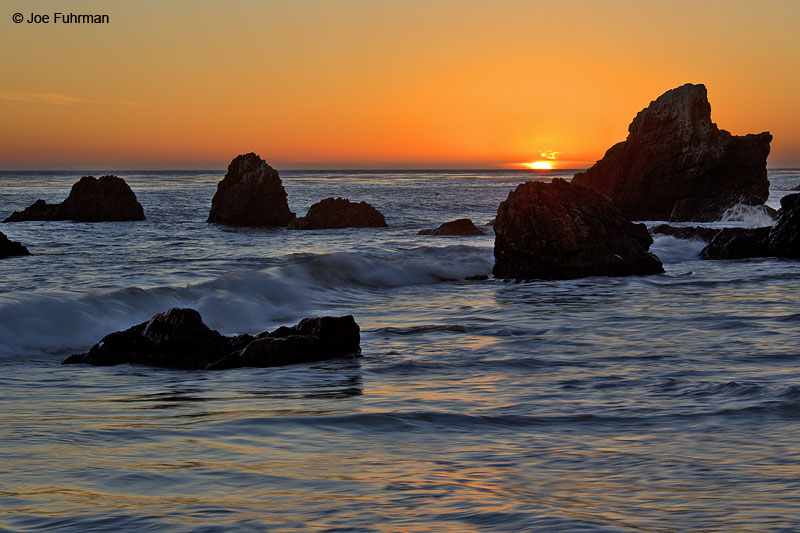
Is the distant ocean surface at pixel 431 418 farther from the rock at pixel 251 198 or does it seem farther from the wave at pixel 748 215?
the rock at pixel 251 198

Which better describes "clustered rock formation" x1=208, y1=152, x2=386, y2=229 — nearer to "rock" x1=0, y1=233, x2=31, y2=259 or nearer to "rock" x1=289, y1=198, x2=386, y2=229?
"rock" x1=289, y1=198, x2=386, y2=229

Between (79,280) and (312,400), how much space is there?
33.4ft

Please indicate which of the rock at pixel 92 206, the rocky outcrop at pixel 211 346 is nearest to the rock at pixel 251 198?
the rock at pixel 92 206

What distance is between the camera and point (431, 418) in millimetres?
6141

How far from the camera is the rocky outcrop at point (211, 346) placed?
8.59 m

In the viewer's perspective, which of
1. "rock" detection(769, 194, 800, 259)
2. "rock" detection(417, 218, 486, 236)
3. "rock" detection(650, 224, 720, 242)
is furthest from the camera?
"rock" detection(417, 218, 486, 236)

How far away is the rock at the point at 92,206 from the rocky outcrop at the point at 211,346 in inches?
1195

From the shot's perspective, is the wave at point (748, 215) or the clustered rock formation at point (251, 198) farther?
the clustered rock formation at point (251, 198)

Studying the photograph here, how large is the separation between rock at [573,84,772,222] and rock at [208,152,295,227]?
515 inches

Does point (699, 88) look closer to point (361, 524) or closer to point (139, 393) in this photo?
point (139, 393)

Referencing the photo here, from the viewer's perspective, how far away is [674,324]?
35.3 feet

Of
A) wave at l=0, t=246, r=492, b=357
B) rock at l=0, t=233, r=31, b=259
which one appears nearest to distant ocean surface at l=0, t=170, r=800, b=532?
wave at l=0, t=246, r=492, b=357

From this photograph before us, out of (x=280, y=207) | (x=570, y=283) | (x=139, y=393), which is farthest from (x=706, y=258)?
(x=280, y=207)

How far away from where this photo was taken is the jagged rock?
19.3 metres
